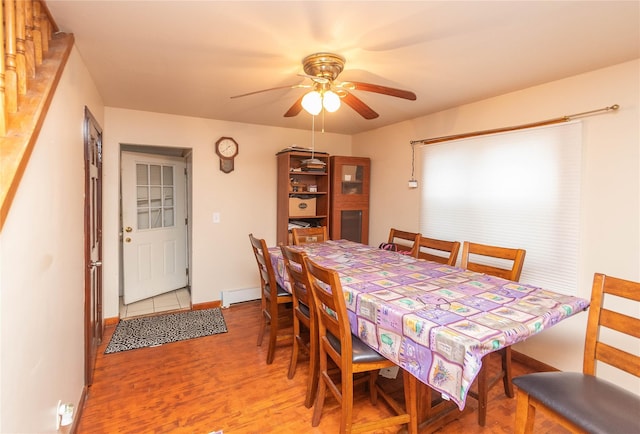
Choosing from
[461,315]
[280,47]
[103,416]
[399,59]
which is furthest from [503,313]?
[103,416]

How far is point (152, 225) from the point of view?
13.3ft

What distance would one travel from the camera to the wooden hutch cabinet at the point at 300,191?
3.79 metres

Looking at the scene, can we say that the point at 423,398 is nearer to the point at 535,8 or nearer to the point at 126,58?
the point at 535,8

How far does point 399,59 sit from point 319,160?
2.01 m

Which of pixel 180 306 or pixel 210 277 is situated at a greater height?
pixel 210 277

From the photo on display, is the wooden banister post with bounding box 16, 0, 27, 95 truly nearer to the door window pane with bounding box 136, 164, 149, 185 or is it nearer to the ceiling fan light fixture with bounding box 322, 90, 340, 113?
the ceiling fan light fixture with bounding box 322, 90, 340, 113

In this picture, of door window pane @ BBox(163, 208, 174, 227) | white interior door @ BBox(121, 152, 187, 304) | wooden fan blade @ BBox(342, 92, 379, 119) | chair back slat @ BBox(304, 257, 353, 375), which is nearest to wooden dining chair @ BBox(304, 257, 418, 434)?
chair back slat @ BBox(304, 257, 353, 375)

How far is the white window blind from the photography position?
229 cm

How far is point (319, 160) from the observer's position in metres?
3.92

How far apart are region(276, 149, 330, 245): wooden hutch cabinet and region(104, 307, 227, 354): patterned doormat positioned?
1196 millimetres

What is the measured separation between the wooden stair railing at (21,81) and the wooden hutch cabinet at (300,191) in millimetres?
2461

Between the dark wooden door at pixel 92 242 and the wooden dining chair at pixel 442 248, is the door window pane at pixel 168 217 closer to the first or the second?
the dark wooden door at pixel 92 242

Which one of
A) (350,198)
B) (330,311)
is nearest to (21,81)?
(330,311)

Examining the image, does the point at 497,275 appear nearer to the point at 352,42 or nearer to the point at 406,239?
the point at 406,239
